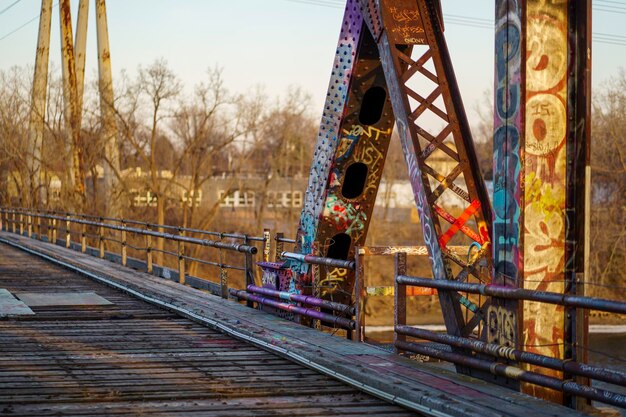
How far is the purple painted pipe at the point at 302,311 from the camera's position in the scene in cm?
1167

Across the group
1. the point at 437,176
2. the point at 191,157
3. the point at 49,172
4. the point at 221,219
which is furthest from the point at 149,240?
the point at 221,219

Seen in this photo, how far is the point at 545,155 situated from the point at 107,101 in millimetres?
42781

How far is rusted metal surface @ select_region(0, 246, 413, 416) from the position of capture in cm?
806

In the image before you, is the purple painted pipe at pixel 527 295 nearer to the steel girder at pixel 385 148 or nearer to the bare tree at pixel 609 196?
the steel girder at pixel 385 148

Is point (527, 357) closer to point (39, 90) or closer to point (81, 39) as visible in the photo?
point (81, 39)

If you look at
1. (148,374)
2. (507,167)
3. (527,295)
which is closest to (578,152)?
(507,167)

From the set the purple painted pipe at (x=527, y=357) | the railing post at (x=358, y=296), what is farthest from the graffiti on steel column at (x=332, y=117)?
the purple painted pipe at (x=527, y=357)

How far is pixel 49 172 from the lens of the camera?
195 ft

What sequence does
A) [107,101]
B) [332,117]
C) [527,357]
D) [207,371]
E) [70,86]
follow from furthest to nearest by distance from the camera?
[107,101]
[70,86]
[332,117]
[207,371]
[527,357]

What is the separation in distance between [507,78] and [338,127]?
403 cm

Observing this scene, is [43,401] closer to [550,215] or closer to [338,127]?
[550,215]

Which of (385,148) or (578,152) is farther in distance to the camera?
(385,148)

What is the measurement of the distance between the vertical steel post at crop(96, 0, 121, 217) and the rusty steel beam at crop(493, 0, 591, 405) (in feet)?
132

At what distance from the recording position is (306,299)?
1279 centimetres
